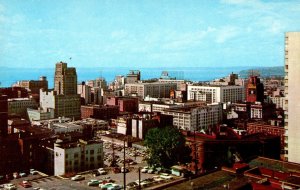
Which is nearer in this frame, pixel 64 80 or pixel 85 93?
pixel 64 80

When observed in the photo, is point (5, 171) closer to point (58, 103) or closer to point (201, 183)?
point (201, 183)

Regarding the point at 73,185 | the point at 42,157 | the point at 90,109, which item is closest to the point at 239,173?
the point at 73,185

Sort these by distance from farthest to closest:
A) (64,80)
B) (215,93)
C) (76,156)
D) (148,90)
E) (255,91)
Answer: (148,90), (215,93), (64,80), (255,91), (76,156)

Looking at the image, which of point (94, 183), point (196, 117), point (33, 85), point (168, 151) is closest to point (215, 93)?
point (196, 117)

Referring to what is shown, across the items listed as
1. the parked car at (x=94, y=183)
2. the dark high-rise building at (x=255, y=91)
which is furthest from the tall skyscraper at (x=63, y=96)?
the parked car at (x=94, y=183)

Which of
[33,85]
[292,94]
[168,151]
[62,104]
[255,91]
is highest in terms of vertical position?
[33,85]

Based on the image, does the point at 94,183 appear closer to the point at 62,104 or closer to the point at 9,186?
the point at 9,186
